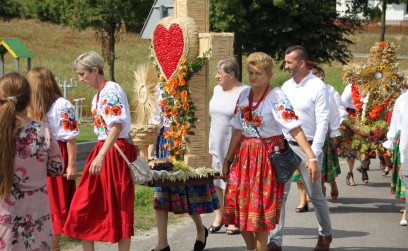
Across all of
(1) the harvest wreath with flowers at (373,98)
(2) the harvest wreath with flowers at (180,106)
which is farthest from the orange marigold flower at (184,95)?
(1) the harvest wreath with flowers at (373,98)

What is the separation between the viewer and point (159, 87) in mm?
8938

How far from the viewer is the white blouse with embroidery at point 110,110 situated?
22.9ft

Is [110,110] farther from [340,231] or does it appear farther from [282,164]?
[340,231]

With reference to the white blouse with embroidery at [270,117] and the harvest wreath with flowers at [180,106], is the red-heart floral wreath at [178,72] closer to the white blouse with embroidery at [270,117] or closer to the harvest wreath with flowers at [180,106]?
the harvest wreath with flowers at [180,106]

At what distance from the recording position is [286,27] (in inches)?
1223

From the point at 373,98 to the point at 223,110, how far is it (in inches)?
171

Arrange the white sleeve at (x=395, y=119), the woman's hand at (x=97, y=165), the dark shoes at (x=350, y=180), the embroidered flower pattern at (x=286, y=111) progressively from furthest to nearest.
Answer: the dark shoes at (x=350, y=180) → the white sleeve at (x=395, y=119) → the embroidered flower pattern at (x=286, y=111) → the woman's hand at (x=97, y=165)

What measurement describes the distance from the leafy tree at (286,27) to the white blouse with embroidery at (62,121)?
23.1m

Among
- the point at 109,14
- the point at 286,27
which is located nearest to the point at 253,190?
the point at 286,27

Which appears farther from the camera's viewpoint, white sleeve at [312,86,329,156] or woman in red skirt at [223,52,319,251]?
white sleeve at [312,86,329,156]

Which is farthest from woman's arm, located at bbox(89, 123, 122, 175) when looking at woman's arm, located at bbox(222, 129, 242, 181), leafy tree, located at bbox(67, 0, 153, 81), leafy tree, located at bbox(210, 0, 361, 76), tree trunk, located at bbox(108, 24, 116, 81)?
tree trunk, located at bbox(108, 24, 116, 81)

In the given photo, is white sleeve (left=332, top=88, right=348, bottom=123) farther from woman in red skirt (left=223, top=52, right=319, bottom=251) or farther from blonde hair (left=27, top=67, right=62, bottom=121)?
blonde hair (left=27, top=67, right=62, bottom=121)

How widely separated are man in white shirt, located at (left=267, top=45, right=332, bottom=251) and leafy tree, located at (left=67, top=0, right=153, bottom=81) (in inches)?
1032

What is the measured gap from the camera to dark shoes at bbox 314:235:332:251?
856 centimetres
